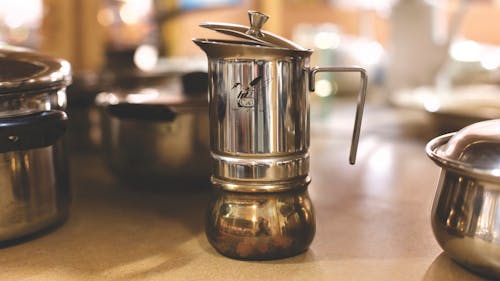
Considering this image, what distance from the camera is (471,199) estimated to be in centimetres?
53

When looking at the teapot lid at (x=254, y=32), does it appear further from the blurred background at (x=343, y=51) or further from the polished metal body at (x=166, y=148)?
the blurred background at (x=343, y=51)

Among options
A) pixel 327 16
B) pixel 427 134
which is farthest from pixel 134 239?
pixel 327 16

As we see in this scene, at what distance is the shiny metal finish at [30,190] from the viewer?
62cm

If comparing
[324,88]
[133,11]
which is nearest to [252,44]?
[324,88]

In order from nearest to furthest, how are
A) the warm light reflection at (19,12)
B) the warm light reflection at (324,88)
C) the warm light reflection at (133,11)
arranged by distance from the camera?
the warm light reflection at (324,88), the warm light reflection at (19,12), the warm light reflection at (133,11)

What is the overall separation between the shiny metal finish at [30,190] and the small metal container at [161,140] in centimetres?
16

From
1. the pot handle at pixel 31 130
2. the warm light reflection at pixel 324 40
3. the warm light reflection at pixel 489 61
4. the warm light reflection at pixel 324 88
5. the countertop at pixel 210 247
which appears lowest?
the countertop at pixel 210 247

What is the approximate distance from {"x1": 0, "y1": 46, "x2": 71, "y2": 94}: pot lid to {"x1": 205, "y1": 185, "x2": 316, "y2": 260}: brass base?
0.22 metres

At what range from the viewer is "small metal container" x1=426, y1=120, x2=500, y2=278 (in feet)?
1.69

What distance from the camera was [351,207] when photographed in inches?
32.3

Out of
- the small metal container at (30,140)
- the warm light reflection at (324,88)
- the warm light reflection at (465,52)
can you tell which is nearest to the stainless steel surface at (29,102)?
the small metal container at (30,140)

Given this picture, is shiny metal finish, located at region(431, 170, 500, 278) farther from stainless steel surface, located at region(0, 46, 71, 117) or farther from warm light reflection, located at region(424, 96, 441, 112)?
warm light reflection, located at region(424, 96, 441, 112)

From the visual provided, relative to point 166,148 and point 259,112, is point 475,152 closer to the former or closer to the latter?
point 259,112

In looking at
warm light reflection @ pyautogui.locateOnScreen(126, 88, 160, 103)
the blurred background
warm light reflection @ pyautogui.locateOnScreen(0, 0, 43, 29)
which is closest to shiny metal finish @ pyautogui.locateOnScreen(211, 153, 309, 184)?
warm light reflection @ pyautogui.locateOnScreen(126, 88, 160, 103)
